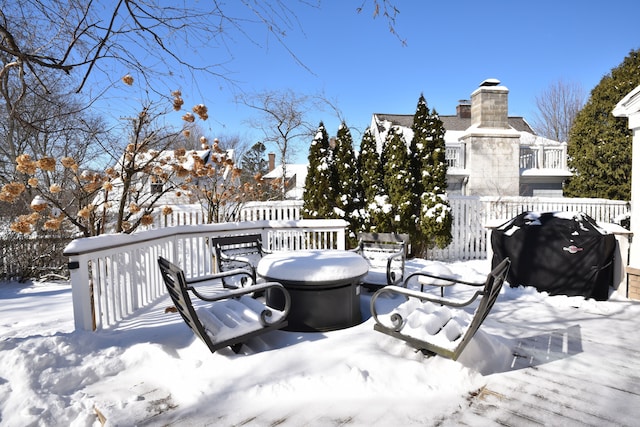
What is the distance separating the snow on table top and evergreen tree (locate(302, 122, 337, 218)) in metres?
4.93

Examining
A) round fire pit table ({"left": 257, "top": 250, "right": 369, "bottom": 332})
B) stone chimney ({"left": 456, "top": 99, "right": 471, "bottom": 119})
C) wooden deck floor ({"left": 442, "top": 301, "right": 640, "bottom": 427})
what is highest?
stone chimney ({"left": 456, "top": 99, "right": 471, "bottom": 119})

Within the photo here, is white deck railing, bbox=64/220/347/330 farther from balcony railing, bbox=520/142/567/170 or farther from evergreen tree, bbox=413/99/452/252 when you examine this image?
balcony railing, bbox=520/142/567/170

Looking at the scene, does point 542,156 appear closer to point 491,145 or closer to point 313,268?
point 491,145

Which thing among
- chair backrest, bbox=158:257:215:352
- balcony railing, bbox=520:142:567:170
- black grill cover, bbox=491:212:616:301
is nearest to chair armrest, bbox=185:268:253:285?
chair backrest, bbox=158:257:215:352

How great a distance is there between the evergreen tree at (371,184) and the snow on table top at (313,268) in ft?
15.4

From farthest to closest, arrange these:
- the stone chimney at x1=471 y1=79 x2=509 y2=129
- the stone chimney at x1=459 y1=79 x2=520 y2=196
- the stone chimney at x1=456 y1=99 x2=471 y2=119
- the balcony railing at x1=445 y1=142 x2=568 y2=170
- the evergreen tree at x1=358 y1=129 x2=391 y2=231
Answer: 1. the stone chimney at x1=456 y1=99 x2=471 y2=119
2. the balcony railing at x1=445 y1=142 x2=568 y2=170
3. the stone chimney at x1=459 y1=79 x2=520 y2=196
4. the stone chimney at x1=471 y1=79 x2=509 y2=129
5. the evergreen tree at x1=358 y1=129 x2=391 y2=231

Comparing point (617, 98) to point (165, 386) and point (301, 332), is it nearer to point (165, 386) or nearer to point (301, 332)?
point (301, 332)

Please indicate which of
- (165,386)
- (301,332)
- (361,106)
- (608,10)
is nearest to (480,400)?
(301,332)

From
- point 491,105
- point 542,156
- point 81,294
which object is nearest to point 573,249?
point 81,294

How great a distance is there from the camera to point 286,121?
14891mm

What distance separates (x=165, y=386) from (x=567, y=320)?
3.90 metres

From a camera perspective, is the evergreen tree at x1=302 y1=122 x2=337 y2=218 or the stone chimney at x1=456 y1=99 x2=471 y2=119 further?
the stone chimney at x1=456 y1=99 x2=471 y2=119

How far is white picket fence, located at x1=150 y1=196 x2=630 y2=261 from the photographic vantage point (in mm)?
8391

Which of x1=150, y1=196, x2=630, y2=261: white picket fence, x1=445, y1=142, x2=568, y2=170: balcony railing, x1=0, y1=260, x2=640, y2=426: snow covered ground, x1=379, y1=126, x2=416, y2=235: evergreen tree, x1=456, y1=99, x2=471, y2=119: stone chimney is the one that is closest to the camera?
x1=0, y1=260, x2=640, y2=426: snow covered ground
